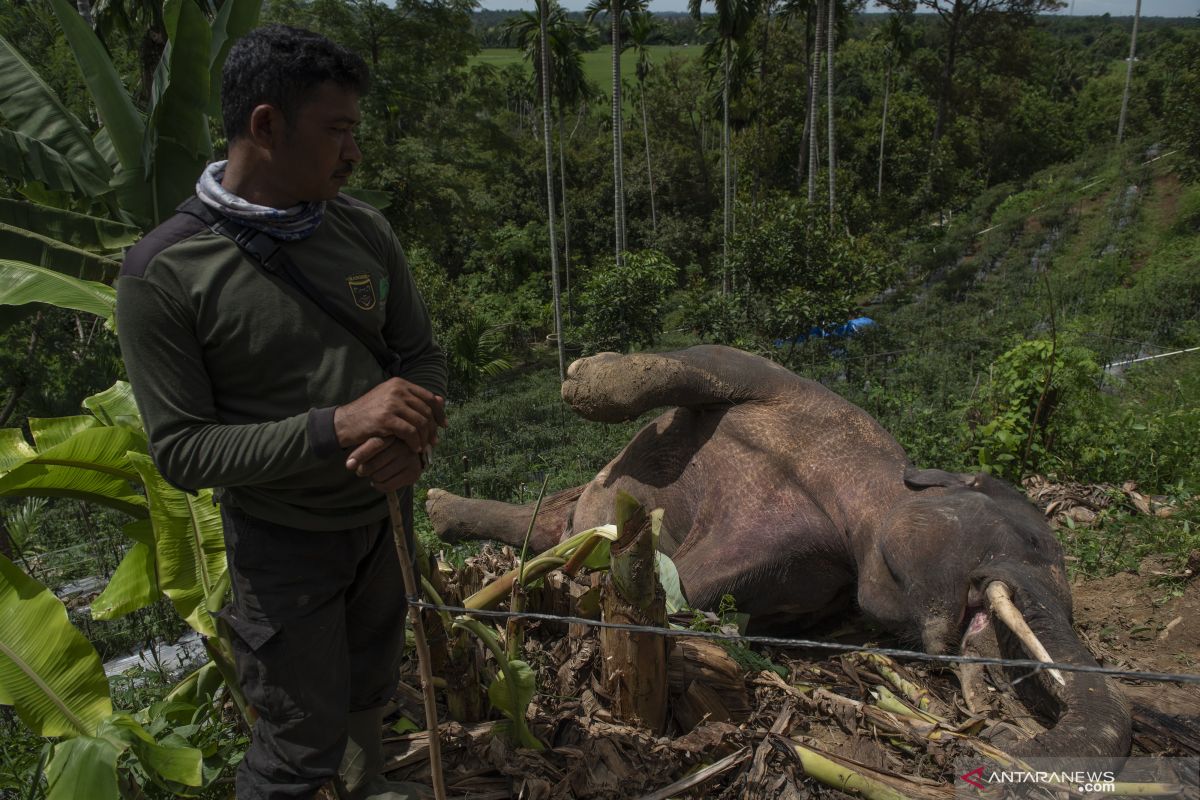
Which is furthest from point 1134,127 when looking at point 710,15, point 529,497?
point 529,497

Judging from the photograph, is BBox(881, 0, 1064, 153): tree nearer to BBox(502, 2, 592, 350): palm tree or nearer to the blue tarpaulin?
BBox(502, 2, 592, 350): palm tree

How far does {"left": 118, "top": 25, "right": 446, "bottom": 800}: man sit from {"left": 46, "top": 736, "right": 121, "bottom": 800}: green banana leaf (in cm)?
34

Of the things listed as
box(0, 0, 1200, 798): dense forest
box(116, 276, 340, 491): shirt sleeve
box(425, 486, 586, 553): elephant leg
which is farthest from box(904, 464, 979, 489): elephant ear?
box(116, 276, 340, 491): shirt sleeve

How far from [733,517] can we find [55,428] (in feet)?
9.73

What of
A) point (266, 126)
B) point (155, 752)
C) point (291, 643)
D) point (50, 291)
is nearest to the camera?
point (266, 126)

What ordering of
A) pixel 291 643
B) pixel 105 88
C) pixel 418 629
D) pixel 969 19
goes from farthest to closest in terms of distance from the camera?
pixel 969 19, pixel 105 88, pixel 291 643, pixel 418 629

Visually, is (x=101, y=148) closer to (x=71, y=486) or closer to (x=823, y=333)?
(x=71, y=486)

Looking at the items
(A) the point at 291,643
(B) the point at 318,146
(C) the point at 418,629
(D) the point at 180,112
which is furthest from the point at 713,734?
(D) the point at 180,112

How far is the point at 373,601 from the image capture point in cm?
232

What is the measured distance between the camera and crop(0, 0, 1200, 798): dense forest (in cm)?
429

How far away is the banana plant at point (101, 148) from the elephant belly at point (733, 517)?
2798 millimetres

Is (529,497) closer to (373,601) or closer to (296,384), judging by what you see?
(373,601)

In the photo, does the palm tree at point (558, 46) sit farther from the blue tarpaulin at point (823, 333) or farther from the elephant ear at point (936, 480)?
the elephant ear at point (936, 480)

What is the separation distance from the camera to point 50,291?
3238 mm
